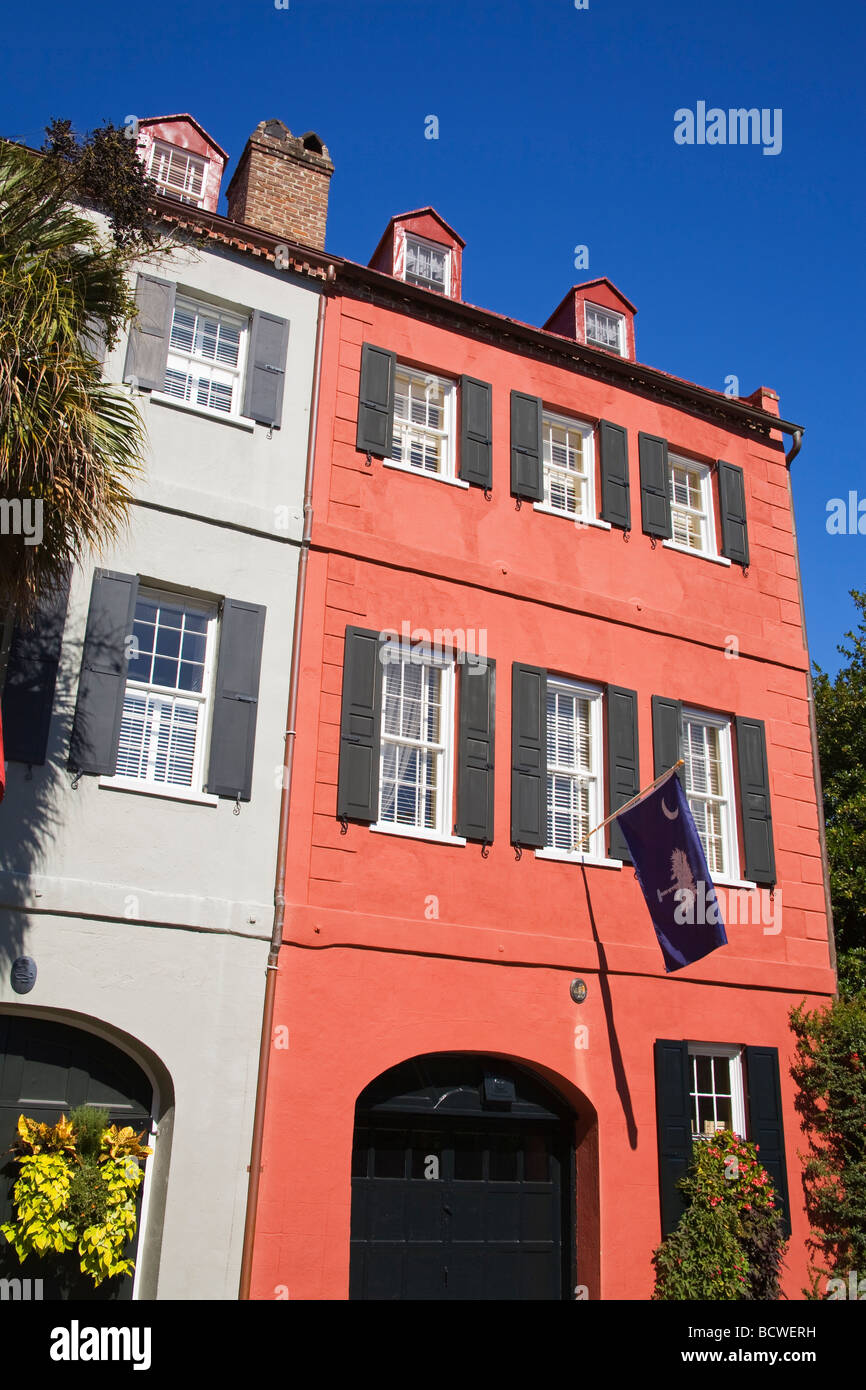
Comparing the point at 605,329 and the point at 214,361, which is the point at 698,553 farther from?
the point at 214,361

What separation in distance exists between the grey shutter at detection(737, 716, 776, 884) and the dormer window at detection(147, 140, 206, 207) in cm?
858

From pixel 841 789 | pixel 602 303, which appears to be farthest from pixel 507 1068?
pixel 841 789

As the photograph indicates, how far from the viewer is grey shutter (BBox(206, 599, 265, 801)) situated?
10898mm

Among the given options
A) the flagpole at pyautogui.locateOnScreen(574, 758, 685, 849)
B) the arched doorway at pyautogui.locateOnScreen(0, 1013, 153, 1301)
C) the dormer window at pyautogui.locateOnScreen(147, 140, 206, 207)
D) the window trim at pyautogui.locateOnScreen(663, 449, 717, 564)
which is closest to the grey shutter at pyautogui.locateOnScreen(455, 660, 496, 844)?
the flagpole at pyautogui.locateOnScreen(574, 758, 685, 849)

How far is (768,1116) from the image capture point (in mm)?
12625

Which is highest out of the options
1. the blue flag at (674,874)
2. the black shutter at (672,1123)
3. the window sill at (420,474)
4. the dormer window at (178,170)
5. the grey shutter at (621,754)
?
the dormer window at (178,170)

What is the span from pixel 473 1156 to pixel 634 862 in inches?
125

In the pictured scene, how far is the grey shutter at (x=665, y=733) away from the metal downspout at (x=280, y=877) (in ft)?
13.8

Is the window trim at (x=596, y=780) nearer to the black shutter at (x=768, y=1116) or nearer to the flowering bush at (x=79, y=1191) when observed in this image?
the black shutter at (x=768, y=1116)

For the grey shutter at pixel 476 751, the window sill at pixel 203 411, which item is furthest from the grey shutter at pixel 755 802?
the window sill at pixel 203 411

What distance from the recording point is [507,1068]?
11.8m

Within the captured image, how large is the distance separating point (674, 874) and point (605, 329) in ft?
26.6

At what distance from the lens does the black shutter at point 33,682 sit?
10.0 m

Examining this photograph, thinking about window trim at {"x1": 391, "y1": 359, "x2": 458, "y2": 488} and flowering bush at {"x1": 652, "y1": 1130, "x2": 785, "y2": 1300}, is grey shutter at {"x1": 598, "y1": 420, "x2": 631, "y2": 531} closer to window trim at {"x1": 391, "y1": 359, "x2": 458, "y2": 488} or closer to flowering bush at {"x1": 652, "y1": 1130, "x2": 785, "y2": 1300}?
window trim at {"x1": 391, "y1": 359, "x2": 458, "y2": 488}
